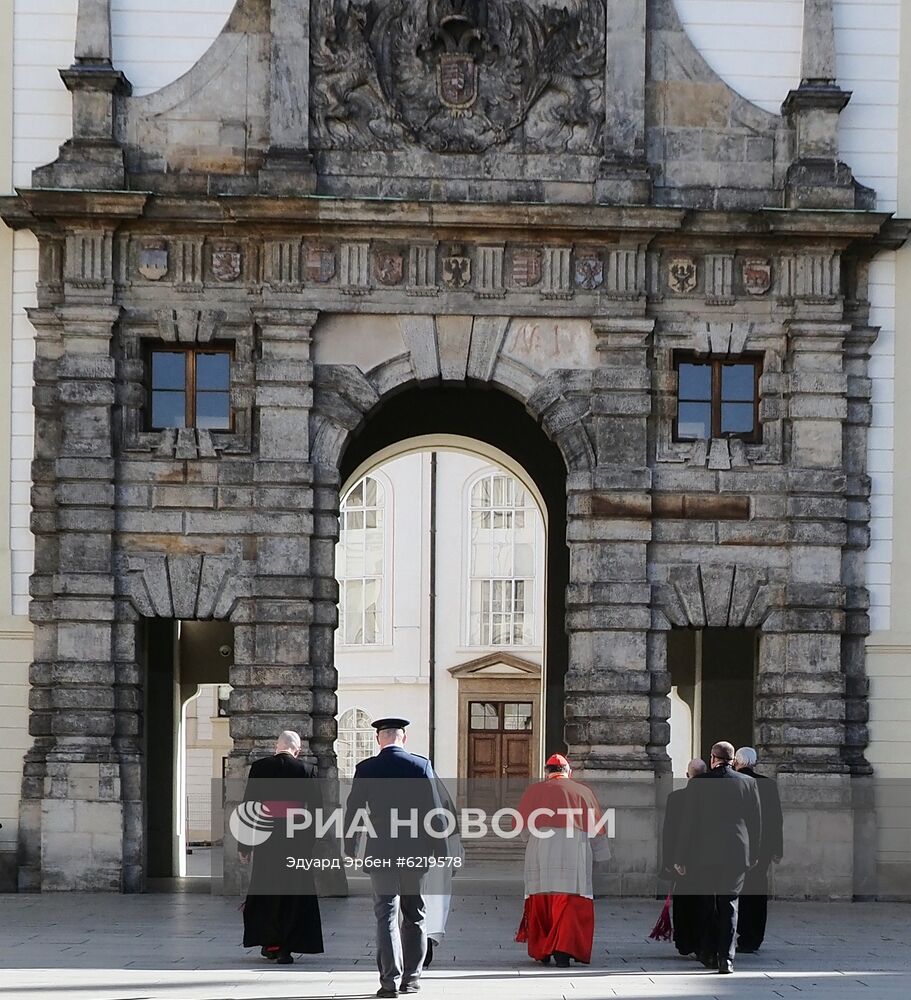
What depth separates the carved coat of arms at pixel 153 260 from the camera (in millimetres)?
24781

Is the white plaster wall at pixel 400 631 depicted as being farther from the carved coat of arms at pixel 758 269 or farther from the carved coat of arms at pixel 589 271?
the carved coat of arms at pixel 758 269

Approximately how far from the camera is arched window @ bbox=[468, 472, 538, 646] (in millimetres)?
50031

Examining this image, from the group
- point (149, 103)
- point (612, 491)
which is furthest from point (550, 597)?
point (149, 103)

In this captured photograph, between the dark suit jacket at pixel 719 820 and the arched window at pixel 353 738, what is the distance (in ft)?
104

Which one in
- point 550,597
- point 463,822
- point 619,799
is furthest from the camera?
point 463,822

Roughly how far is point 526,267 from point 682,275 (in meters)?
1.82

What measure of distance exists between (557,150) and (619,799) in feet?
24.4

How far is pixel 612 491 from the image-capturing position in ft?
81.6

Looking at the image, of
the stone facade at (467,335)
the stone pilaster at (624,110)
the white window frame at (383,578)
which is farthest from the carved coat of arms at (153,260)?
Result: the white window frame at (383,578)

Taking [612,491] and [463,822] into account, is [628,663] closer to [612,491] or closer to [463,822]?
[612,491]

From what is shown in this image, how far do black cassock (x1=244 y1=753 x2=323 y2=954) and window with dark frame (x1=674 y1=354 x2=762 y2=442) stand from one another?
353 inches

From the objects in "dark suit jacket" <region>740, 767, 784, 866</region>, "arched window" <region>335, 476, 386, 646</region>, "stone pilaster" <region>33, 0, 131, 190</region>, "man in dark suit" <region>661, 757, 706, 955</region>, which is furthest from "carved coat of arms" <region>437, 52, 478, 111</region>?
"arched window" <region>335, 476, 386, 646</region>

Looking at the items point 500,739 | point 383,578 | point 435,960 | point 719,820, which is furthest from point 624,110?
point 383,578

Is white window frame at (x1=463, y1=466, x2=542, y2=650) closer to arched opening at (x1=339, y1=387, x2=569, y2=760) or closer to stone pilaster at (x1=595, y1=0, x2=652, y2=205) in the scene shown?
arched opening at (x1=339, y1=387, x2=569, y2=760)
